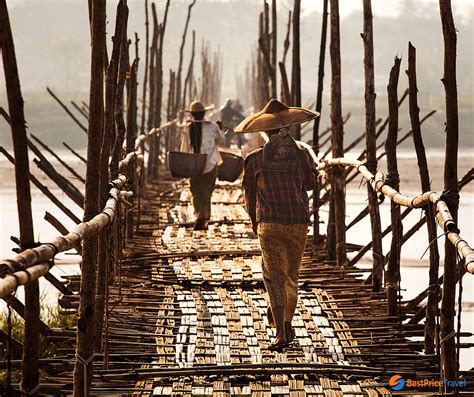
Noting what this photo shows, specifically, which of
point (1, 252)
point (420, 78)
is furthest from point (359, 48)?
point (1, 252)

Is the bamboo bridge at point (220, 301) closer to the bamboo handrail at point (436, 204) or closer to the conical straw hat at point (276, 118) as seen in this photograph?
the bamboo handrail at point (436, 204)

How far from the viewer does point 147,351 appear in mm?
6043

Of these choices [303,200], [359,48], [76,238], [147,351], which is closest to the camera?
[76,238]

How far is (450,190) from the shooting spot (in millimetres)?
5055

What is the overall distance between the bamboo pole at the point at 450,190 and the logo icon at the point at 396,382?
0.33 metres

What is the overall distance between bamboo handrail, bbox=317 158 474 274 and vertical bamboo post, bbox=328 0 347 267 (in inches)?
21.0

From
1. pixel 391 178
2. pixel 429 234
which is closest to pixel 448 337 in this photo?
pixel 429 234

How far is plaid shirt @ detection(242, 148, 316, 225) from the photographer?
21.5ft

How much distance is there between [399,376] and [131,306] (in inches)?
83.2

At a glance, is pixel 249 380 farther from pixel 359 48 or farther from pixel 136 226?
pixel 359 48

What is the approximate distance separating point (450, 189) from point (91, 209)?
1.54 metres

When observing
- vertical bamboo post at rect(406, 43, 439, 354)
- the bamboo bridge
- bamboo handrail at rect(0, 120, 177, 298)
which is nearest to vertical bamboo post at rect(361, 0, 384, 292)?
the bamboo bridge

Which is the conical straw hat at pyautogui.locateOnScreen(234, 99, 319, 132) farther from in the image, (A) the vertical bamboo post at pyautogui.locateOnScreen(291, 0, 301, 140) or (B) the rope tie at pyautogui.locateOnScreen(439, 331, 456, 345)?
(A) the vertical bamboo post at pyautogui.locateOnScreen(291, 0, 301, 140)

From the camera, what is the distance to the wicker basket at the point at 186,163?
11.1 m
